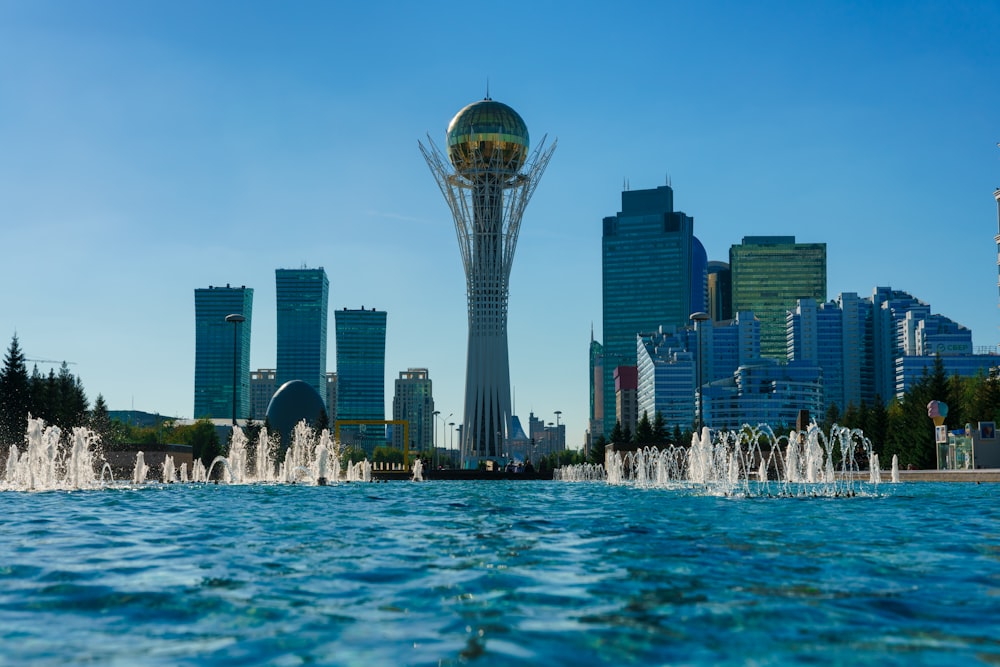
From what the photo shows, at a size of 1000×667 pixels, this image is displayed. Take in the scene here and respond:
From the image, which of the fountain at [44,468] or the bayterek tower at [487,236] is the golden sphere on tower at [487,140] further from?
the fountain at [44,468]

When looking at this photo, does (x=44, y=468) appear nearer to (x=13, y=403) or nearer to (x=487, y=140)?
(x=13, y=403)

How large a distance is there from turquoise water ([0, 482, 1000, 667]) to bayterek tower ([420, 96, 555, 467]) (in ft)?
290

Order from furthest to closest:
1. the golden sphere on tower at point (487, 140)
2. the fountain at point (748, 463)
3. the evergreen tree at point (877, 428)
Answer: the golden sphere on tower at point (487, 140) → the evergreen tree at point (877, 428) → the fountain at point (748, 463)

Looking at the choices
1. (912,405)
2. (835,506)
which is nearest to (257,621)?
(835,506)

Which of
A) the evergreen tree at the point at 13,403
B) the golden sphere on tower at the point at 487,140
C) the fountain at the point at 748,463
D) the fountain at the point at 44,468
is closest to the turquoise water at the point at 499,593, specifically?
the fountain at the point at 44,468

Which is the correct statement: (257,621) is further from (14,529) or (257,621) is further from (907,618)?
(14,529)

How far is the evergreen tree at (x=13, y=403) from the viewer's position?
219 ft

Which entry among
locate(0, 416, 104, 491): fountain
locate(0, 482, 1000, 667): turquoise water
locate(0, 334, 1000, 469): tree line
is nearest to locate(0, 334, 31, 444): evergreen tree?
locate(0, 334, 1000, 469): tree line

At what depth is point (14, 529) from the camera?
55.7 ft

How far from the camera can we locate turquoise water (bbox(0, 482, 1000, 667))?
277 inches

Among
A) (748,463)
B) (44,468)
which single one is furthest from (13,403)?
(748,463)

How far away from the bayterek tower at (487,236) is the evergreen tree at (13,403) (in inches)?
1881

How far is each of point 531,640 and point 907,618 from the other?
10.4 ft

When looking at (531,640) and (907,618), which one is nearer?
(531,640)
